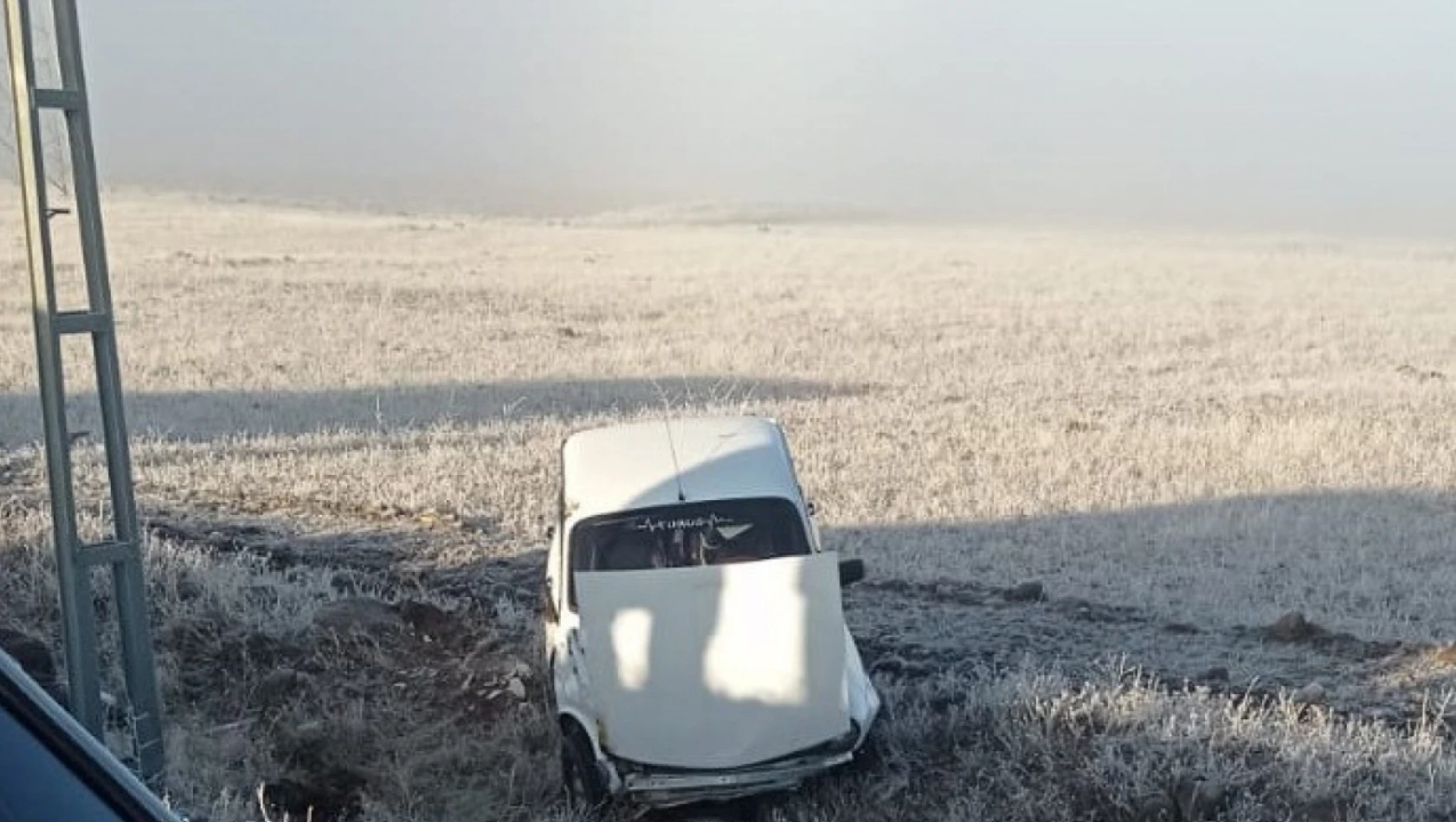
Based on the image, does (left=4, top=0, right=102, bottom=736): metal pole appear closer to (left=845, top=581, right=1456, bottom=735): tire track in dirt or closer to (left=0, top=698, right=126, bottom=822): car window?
(left=845, top=581, right=1456, bottom=735): tire track in dirt

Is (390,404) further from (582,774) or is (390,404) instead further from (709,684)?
(709,684)

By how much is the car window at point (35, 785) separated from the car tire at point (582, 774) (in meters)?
5.01

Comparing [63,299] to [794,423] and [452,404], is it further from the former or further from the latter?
[794,423]

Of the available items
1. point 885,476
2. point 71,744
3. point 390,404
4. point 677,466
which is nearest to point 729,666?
point 677,466

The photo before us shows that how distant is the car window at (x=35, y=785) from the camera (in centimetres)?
195

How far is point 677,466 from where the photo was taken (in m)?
8.20

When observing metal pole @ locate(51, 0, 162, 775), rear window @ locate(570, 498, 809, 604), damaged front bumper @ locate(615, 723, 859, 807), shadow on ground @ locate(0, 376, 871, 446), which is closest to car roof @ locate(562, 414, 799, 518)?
rear window @ locate(570, 498, 809, 604)

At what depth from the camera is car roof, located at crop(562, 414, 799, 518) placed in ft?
26.4

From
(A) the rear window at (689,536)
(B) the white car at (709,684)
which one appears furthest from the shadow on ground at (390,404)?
(B) the white car at (709,684)

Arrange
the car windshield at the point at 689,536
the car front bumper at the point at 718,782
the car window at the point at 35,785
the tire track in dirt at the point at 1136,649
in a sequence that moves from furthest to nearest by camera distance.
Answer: the tire track in dirt at the point at 1136,649 < the car windshield at the point at 689,536 < the car front bumper at the point at 718,782 < the car window at the point at 35,785

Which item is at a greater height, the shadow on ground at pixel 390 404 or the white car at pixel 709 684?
the white car at pixel 709 684

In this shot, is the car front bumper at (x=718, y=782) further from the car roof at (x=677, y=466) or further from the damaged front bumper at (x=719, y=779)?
the car roof at (x=677, y=466)

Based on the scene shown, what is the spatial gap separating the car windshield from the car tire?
901mm

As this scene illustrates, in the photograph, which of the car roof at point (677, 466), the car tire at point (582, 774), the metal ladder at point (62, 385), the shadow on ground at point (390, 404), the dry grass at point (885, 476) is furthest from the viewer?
the shadow on ground at point (390, 404)
